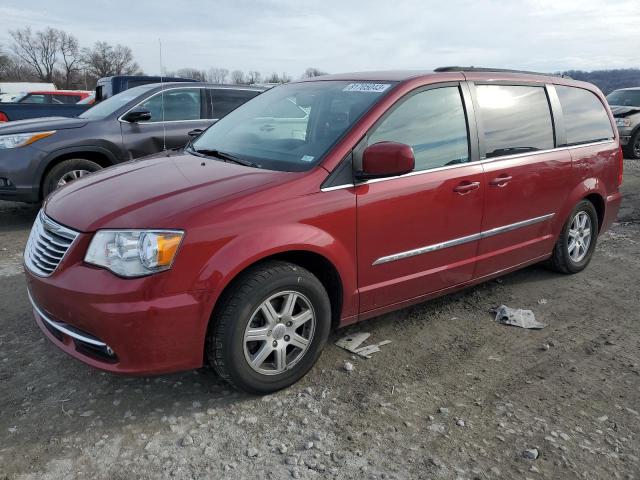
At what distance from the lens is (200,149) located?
12.1ft

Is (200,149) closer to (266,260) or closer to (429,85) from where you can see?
(266,260)

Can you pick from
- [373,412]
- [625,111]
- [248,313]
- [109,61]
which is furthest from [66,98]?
[109,61]

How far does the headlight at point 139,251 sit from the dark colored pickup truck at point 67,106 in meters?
8.01

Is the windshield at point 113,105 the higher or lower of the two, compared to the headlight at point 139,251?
higher

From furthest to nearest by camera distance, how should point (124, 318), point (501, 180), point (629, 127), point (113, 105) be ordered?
point (629, 127), point (113, 105), point (501, 180), point (124, 318)

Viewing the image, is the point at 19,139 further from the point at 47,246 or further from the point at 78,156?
the point at 47,246

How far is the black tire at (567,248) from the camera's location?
4.60 m

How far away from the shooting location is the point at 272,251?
2.68 metres

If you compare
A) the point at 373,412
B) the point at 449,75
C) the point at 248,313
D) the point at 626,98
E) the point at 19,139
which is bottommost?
the point at 373,412

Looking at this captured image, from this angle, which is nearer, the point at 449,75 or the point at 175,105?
the point at 449,75

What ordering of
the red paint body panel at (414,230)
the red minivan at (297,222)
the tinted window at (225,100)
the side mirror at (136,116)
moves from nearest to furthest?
the red minivan at (297,222)
the red paint body panel at (414,230)
the side mirror at (136,116)
the tinted window at (225,100)

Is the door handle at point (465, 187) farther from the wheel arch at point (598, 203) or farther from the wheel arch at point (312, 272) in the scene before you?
the wheel arch at point (598, 203)

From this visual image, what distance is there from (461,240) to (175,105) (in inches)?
191

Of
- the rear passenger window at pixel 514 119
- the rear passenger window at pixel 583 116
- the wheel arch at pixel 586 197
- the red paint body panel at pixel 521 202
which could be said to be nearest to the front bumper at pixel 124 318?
the red paint body panel at pixel 521 202
